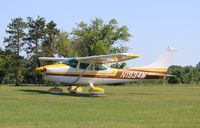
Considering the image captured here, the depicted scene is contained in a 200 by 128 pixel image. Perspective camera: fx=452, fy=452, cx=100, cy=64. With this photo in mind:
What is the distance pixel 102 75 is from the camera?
91.9ft

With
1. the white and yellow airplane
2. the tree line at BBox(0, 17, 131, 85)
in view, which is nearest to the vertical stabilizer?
the white and yellow airplane

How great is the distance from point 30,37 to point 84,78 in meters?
43.4

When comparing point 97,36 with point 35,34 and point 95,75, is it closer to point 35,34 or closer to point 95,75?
point 35,34

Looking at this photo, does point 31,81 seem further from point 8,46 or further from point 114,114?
point 114,114

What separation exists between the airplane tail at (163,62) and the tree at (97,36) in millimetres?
45159

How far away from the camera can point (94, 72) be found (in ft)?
90.8

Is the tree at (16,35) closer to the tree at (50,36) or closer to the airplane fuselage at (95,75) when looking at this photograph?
the tree at (50,36)

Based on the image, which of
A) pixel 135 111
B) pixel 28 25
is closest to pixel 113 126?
pixel 135 111

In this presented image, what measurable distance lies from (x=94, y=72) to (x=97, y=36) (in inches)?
2056

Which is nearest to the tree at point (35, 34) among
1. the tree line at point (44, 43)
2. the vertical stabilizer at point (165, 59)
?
the tree line at point (44, 43)

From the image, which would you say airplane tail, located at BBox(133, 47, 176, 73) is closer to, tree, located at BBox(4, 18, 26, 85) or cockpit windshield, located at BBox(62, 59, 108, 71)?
cockpit windshield, located at BBox(62, 59, 108, 71)

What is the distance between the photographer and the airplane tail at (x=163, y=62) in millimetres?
29438

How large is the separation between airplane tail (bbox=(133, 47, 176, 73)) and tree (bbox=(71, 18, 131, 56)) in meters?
45.2

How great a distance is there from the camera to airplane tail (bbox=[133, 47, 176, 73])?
1159 inches
